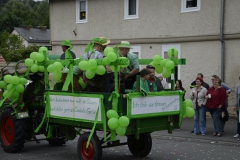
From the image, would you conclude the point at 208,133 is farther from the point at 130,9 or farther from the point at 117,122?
the point at 130,9

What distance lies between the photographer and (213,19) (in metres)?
17.3

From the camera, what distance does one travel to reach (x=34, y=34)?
6806 cm

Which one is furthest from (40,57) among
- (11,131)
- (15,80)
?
(11,131)

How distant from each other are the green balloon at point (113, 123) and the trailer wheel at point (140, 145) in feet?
5.78

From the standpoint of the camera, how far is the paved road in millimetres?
9727

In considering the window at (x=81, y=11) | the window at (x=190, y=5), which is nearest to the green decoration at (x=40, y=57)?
the window at (x=190, y=5)

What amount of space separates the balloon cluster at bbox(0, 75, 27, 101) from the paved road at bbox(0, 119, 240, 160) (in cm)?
131

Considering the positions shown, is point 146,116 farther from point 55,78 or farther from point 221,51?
point 221,51

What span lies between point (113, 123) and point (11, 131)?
138 inches

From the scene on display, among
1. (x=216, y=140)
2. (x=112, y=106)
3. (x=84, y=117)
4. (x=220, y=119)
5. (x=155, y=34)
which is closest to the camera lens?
(x=112, y=106)

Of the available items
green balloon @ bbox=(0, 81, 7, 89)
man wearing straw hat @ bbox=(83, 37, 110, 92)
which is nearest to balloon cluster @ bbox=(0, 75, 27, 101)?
green balloon @ bbox=(0, 81, 7, 89)

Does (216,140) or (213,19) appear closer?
(216,140)

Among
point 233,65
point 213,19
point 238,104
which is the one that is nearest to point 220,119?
point 238,104

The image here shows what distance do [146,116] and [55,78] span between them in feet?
6.64
